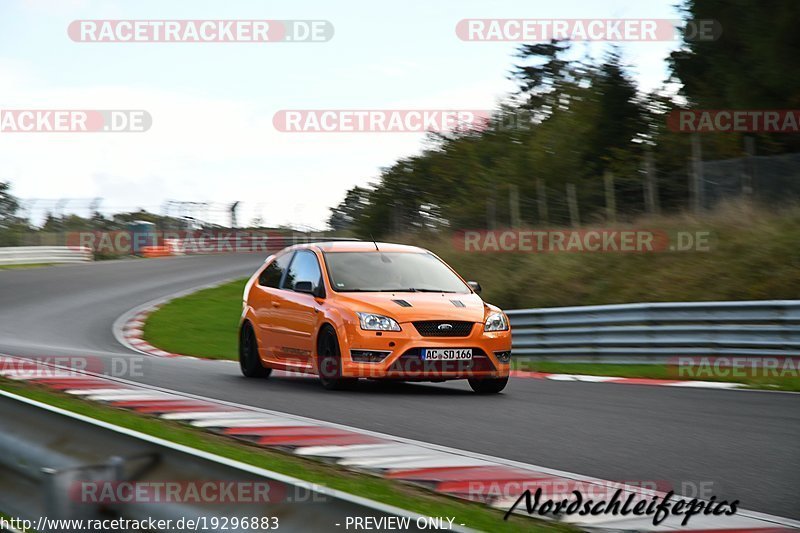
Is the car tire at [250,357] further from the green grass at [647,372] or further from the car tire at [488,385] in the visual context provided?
the green grass at [647,372]

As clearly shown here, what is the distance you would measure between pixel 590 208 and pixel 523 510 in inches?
813

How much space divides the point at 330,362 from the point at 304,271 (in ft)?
4.84

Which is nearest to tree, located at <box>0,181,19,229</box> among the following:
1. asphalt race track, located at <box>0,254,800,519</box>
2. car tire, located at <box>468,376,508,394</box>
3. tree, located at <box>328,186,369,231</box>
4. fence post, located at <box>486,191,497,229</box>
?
tree, located at <box>328,186,369,231</box>

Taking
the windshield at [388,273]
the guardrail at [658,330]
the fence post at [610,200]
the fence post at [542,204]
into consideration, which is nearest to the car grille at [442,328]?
the windshield at [388,273]

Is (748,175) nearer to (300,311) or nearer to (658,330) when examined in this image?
(658,330)

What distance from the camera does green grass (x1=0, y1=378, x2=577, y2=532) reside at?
14.7 feet

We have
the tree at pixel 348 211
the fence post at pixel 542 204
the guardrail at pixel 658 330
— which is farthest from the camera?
the tree at pixel 348 211

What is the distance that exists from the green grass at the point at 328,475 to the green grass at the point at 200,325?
992 cm

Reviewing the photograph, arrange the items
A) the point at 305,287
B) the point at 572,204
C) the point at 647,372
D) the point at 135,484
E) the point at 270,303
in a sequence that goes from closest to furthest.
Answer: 1. the point at 135,484
2. the point at 305,287
3. the point at 270,303
4. the point at 647,372
5. the point at 572,204

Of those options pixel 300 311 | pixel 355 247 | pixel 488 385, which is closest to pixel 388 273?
pixel 355 247

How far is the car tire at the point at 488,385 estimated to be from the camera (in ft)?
33.0

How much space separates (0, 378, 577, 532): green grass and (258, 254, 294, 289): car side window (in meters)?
3.49

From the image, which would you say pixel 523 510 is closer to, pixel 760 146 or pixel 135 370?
pixel 135 370

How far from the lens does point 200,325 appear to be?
21891mm
